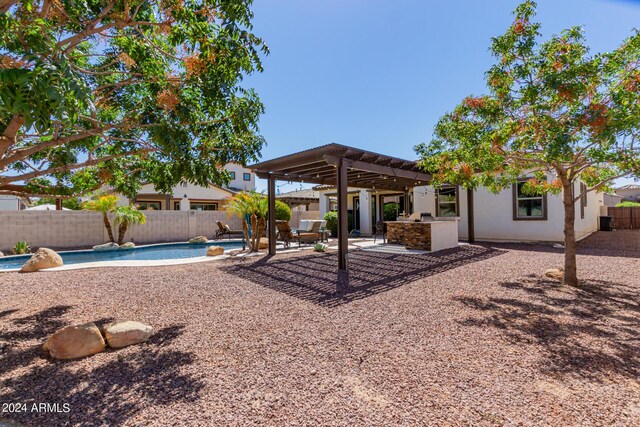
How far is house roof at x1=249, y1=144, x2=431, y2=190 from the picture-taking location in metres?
8.02

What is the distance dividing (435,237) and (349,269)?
474 centimetres

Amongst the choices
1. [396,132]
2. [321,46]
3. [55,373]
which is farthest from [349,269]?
[396,132]

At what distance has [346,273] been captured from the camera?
7586mm

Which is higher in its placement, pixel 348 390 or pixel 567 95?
pixel 567 95

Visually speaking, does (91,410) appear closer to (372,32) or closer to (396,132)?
(372,32)

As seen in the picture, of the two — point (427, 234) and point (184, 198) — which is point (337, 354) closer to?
point (427, 234)

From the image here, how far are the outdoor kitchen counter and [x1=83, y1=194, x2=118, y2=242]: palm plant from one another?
42.8 feet

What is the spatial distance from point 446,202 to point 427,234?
492 cm

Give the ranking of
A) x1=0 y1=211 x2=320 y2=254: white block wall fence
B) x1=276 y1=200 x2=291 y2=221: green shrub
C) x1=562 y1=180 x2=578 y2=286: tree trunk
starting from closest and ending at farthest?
x1=562 y1=180 x2=578 y2=286: tree trunk, x1=0 y1=211 x2=320 y2=254: white block wall fence, x1=276 y1=200 x2=291 y2=221: green shrub

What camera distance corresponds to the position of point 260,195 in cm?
1160

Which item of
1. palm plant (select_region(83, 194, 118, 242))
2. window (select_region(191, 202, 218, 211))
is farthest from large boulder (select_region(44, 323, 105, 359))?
window (select_region(191, 202, 218, 211))

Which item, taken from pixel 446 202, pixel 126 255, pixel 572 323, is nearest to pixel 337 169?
pixel 572 323

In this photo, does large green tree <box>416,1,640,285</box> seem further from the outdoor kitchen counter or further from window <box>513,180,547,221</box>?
window <box>513,180,547,221</box>

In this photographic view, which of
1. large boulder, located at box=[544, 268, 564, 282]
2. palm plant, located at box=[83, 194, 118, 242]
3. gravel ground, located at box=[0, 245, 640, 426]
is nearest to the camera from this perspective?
gravel ground, located at box=[0, 245, 640, 426]
